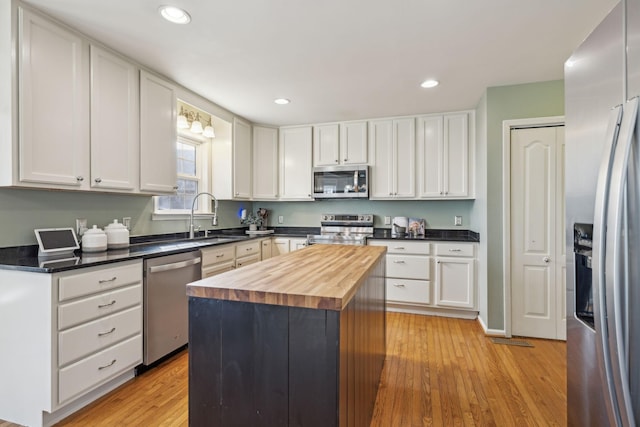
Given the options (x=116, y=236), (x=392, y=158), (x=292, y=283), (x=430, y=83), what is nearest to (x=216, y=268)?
(x=116, y=236)

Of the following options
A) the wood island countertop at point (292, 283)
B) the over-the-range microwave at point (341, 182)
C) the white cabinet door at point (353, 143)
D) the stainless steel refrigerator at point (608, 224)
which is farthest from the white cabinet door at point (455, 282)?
the stainless steel refrigerator at point (608, 224)

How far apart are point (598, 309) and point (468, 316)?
2.90 metres

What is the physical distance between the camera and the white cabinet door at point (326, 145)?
13.7 ft

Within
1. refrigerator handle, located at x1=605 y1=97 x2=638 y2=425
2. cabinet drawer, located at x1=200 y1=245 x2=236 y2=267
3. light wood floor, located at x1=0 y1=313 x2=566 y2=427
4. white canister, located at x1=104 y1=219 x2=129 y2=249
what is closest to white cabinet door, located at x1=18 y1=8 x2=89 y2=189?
white canister, located at x1=104 y1=219 x2=129 y2=249

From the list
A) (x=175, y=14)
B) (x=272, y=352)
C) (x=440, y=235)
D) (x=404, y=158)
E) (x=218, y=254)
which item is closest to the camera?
(x=272, y=352)

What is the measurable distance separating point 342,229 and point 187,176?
2.10m

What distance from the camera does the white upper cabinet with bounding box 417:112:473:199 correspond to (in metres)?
3.70

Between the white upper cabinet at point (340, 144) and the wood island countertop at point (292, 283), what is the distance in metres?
2.53

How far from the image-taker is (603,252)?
891 millimetres

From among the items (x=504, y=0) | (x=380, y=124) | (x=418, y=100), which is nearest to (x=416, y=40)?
(x=504, y=0)

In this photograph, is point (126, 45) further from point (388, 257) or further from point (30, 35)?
point (388, 257)

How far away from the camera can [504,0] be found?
5.88 ft

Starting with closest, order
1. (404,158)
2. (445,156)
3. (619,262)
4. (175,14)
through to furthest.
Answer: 1. (619,262)
2. (175,14)
3. (445,156)
4. (404,158)

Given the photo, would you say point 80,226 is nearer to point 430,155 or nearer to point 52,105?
point 52,105
